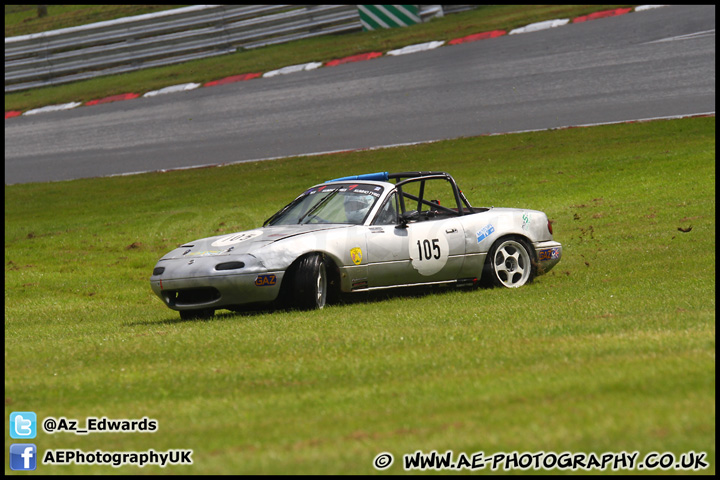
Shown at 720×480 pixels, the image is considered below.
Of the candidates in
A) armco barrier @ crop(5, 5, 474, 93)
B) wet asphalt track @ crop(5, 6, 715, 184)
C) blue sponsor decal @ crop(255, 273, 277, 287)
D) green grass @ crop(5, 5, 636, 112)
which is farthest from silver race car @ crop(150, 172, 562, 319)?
armco barrier @ crop(5, 5, 474, 93)

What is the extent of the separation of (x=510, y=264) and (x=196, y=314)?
3.43m

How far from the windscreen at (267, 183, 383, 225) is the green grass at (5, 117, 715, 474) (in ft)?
3.06

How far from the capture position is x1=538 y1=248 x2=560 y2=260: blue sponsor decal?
955 cm

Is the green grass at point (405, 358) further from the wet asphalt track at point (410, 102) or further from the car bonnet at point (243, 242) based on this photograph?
the wet asphalt track at point (410, 102)

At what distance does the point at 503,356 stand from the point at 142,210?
1162 cm

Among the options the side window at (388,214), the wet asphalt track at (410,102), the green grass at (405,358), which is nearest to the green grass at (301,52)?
the wet asphalt track at (410,102)

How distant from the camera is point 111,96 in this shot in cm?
2483

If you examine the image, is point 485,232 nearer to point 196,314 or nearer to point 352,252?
point 352,252

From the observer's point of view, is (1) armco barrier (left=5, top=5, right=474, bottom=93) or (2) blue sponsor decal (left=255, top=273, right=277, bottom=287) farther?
(1) armco barrier (left=5, top=5, right=474, bottom=93)

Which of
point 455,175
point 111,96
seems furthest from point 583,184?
point 111,96

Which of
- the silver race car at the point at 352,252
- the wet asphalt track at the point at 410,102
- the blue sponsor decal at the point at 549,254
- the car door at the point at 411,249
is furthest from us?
the wet asphalt track at the point at 410,102

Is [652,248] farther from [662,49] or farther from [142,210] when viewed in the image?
[662,49]

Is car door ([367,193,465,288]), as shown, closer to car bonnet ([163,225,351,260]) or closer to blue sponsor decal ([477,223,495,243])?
blue sponsor decal ([477,223,495,243])

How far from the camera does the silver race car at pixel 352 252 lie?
7855 millimetres
